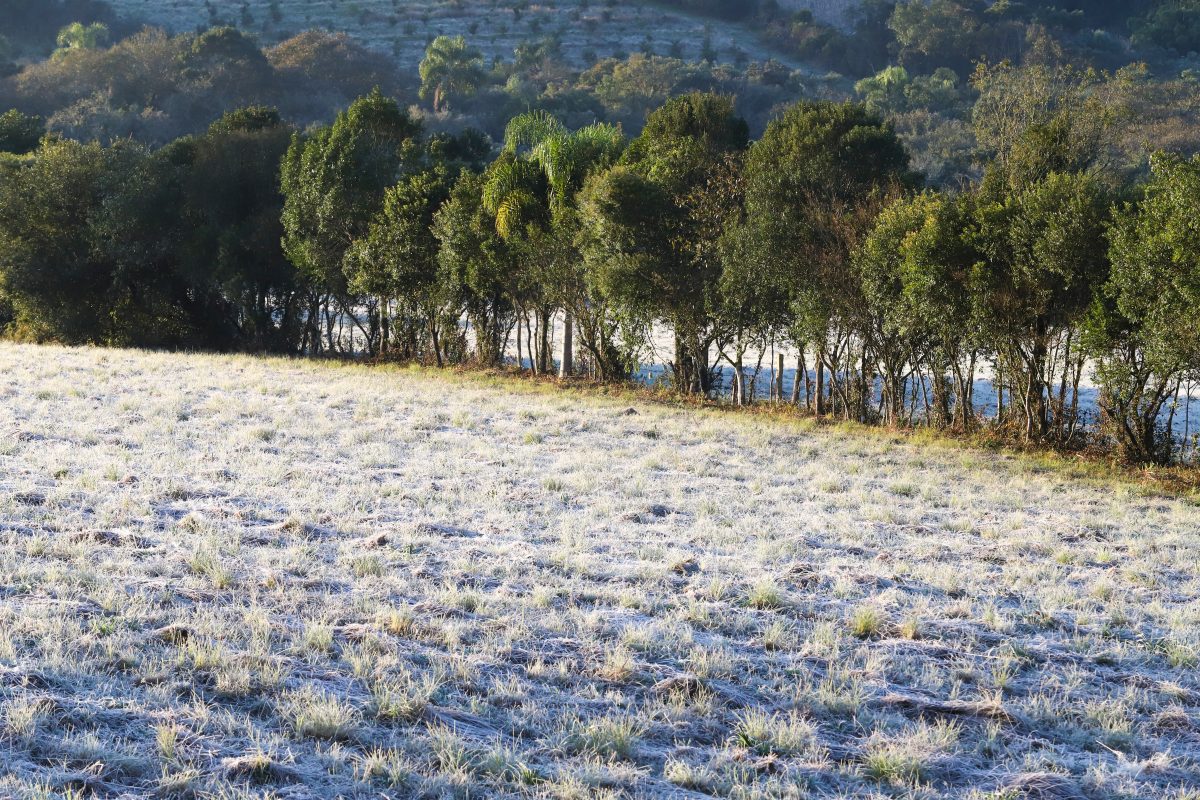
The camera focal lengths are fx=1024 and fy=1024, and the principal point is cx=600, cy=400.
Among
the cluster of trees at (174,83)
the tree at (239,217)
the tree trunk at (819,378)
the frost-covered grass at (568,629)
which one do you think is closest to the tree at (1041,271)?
the tree trunk at (819,378)

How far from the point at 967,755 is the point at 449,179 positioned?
2659 centimetres

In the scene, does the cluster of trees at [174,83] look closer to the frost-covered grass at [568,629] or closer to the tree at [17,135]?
the tree at [17,135]

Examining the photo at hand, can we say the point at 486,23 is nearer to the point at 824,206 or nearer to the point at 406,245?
the point at 406,245

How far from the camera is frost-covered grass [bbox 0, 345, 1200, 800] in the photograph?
5.39 metres

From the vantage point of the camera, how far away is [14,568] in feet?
26.6

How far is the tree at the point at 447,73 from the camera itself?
282ft

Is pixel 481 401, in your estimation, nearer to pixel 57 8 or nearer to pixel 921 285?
pixel 921 285

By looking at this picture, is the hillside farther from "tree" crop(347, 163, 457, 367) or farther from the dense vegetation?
"tree" crop(347, 163, 457, 367)

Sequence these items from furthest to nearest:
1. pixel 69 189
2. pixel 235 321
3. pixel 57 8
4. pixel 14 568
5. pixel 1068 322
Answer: pixel 57 8 < pixel 235 321 < pixel 69 189 < pixel 1068 322 < pixel 14 568

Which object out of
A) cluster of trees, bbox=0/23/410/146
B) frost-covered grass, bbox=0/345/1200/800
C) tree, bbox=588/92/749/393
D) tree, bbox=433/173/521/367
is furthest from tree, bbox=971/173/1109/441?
cluster of trees, bbox=0/23/410/146

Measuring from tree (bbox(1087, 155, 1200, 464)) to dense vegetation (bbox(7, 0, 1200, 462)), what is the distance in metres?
0.05

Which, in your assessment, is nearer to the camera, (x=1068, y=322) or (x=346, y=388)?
(x=1068, y=322)

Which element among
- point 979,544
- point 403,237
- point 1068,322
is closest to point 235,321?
point 403,237

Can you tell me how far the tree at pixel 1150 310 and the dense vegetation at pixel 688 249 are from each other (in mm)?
50
